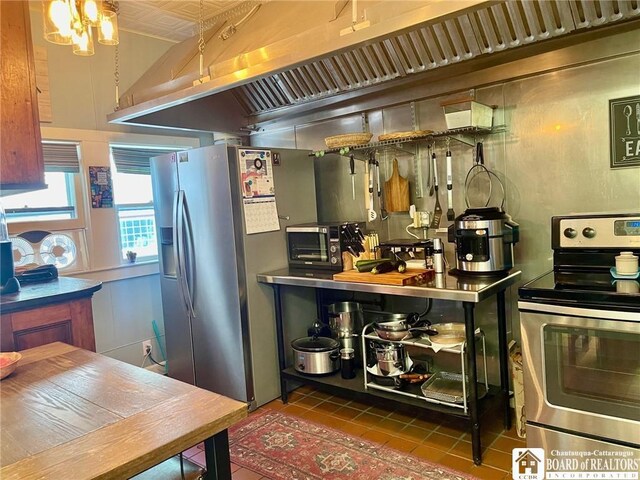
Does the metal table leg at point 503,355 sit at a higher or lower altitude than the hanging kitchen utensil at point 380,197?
lower

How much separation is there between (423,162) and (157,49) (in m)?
2.61

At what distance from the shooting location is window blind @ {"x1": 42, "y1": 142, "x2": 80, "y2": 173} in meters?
3.38

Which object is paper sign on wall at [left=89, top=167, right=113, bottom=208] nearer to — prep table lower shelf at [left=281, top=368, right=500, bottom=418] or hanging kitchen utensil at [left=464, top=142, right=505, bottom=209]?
prep table lower shelf at [left=281, top=368, right=500, bottom=418]

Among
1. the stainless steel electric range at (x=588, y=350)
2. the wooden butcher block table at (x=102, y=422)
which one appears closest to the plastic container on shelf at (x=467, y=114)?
the stainless steel electric range at (x=588, y=350)

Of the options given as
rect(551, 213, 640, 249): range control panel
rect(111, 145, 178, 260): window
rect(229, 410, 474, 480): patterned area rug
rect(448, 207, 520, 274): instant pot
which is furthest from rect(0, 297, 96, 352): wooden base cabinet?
rect(551, 213, 640, 249): range control panel

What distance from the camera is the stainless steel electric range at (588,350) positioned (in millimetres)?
1815

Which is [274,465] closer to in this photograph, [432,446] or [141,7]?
[432,446]

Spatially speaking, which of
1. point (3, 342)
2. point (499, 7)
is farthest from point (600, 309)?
point (3, 342)

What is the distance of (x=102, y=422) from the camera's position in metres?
1.16

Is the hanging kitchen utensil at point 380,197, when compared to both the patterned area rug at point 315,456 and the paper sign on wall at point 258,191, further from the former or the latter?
the patterned area rug at point 315,456

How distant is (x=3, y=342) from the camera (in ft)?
7.23

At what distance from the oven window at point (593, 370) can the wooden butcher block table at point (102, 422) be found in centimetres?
145

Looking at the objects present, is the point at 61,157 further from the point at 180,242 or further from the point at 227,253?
the point at 227,253

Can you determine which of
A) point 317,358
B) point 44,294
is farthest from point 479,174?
point 44,294
